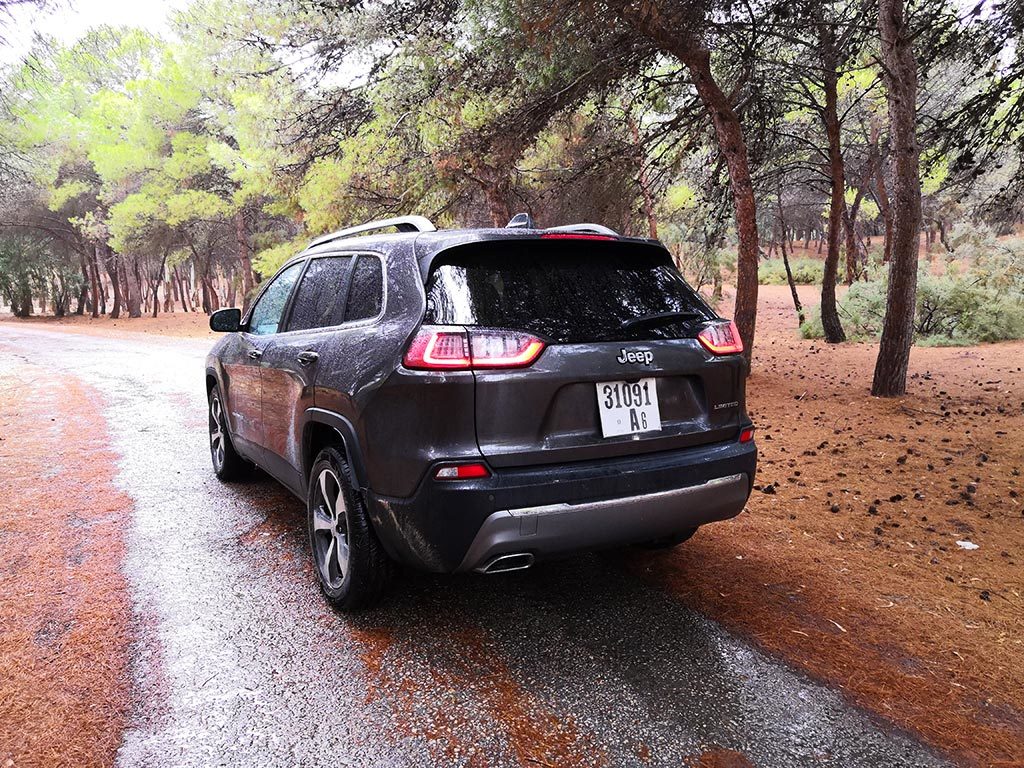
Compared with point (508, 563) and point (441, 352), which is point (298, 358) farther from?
point (508, 563)

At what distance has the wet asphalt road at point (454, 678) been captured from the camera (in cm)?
239

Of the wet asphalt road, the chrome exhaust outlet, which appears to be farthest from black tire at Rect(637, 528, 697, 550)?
the chrome exhaust outlet

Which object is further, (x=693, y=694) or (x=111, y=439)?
(x=111, y=439)

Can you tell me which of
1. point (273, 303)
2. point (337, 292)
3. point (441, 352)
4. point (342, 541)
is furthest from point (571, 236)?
point (273, 303)

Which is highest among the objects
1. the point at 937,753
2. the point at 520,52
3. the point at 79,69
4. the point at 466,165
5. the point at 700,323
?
the point at 79,69

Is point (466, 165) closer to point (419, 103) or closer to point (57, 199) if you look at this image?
point (419, 103)

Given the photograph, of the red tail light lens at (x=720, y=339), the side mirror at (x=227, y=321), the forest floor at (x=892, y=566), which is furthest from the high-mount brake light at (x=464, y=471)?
the side mirror at (x=227, y=321)

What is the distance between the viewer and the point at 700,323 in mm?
3266

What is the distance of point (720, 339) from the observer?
3.25m

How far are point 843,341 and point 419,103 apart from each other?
413 inches

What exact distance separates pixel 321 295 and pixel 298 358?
0.44 metres

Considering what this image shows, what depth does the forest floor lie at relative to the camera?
2.72 meters

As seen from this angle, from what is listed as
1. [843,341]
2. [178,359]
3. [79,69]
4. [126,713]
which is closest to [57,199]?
[79,69]

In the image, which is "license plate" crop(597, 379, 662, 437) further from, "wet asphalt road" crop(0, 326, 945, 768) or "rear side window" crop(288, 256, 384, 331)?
"rear side window" crop(288, 256, 384, 331)
